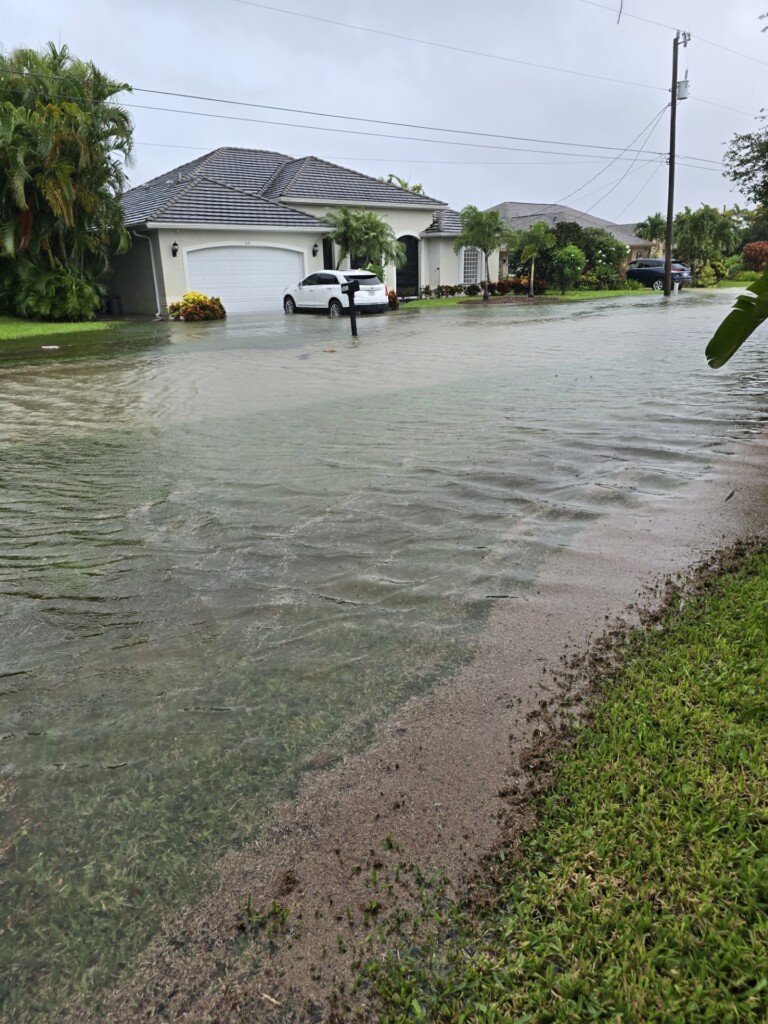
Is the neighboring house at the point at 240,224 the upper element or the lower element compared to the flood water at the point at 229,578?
upper

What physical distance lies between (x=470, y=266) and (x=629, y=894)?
3975cm

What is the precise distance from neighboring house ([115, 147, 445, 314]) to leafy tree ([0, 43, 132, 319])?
2069 millimetres

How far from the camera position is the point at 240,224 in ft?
90.8

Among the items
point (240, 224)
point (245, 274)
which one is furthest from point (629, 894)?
point (245, 274)

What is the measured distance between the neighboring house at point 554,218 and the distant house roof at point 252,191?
2041 cm

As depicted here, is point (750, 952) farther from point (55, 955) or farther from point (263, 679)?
point (263, 679)

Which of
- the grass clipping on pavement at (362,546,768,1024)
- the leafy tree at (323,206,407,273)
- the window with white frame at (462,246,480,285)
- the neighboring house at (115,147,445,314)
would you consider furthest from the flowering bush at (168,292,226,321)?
the grass clipping on pavement at (362,546,768,1024)

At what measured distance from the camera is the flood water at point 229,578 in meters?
2.26

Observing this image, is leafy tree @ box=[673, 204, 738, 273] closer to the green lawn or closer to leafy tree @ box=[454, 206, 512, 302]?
leafy tree @ box=[454, 206, 512, 302]

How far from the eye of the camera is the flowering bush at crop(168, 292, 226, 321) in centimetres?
2562

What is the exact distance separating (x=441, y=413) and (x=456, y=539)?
14.0 feet

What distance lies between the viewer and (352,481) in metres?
5.93

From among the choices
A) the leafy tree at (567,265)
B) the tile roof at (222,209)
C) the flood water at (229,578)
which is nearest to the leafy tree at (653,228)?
the leafy tree at (567,265)

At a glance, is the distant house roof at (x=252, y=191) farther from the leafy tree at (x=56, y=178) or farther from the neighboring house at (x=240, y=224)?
the leafy tree at (x=56, y=178)
